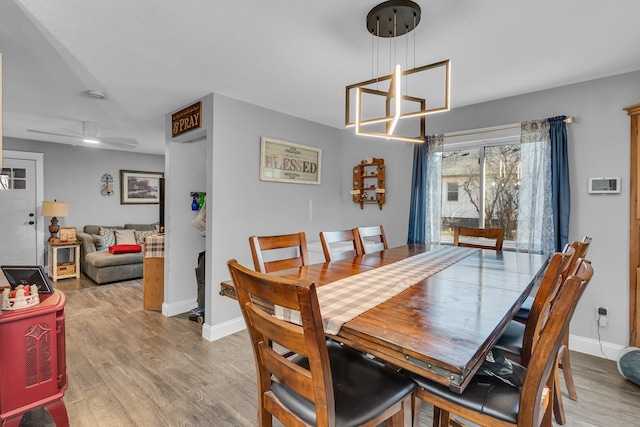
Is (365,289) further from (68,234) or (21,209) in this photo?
(21,209)

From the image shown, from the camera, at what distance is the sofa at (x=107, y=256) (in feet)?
15.7

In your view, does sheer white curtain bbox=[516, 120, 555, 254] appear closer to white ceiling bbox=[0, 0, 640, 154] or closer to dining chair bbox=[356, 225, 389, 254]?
white ceiling bbox=[0, 0, 640, 154]

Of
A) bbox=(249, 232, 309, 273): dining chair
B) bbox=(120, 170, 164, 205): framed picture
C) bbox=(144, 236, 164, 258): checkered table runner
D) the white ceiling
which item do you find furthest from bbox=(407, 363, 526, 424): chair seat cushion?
bbox=(120, 170, 164, 205): framed picture

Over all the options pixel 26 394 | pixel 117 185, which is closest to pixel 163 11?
pixel 26 394

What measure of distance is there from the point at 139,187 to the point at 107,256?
2.02 metres

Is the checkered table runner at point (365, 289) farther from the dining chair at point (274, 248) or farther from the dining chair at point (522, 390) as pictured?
the dining chair at point (274, 248)

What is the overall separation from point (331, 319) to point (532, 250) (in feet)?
8.66

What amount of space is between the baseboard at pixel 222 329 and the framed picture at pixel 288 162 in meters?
1.49

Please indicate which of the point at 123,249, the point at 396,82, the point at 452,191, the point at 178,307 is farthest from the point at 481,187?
the point at 123,249

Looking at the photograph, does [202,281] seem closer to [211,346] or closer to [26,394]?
[211,346]

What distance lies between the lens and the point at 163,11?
1.71m

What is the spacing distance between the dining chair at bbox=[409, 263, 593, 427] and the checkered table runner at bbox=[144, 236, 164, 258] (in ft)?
11.0

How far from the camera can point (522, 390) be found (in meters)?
1.02

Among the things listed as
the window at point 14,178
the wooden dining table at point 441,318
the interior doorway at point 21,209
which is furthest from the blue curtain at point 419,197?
the window at point 14,178
